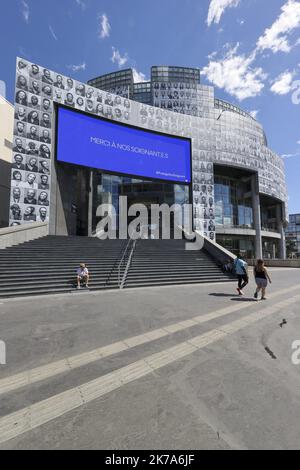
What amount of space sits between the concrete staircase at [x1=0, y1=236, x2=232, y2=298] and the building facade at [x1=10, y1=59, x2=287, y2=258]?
7.05 m

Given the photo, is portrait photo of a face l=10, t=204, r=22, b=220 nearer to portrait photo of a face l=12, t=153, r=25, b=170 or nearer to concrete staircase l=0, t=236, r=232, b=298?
portrait photo of a face l=12, t=153, r=25, b=170

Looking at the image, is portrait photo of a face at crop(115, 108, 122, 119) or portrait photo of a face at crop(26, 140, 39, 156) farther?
portrait photo of a face at crop(115, 108, 122, 119)

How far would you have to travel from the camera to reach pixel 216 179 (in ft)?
144

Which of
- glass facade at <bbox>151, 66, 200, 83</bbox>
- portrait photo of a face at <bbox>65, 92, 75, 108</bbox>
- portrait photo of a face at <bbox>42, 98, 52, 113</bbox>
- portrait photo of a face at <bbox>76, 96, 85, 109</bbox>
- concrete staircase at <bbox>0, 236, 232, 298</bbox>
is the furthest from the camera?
glass facade at <bbox>151, 66, 200, 83</bbox>

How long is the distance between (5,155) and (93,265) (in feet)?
64.6

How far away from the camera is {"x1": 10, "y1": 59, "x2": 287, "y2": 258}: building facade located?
21469 mm

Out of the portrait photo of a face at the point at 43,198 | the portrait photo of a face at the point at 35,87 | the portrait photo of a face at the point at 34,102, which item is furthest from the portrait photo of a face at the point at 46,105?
the portrait photo of a face at the point at 43,198

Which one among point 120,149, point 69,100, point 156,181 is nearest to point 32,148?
point 69,100

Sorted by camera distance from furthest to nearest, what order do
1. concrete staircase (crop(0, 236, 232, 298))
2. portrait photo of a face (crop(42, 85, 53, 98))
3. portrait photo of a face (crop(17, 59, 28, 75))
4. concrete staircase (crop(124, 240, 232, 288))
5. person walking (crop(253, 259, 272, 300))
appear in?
portrait photo of a face (crop(42, 85, 53, 98)) → portrait photo of a face (crop(17, 59, 28, 75)) → concrete staircase (crop(124, 240, 232, 288)) → concrete staircase (crop(0, 236, 232, 298)) → person walking (crop(253, 259, 272, 300))

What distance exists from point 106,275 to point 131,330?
7.70 metres

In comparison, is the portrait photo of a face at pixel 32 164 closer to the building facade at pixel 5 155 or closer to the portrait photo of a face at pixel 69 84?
A: the building facade at pixel 5 155

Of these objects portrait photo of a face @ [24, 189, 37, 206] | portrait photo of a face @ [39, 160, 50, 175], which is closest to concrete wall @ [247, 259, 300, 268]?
portrait photo of a face @ [39, 160, 50, 175]

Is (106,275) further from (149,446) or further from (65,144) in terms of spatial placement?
(65,144)

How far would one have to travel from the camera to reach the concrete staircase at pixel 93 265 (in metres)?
11.0
